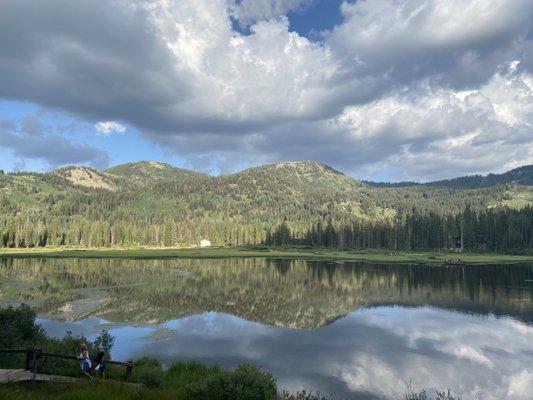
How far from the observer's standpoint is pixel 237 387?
58.6ft

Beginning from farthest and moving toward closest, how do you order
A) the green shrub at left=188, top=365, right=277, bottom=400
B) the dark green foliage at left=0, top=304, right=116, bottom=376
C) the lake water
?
the lake water < the dark green foliage at left=0, top=304, right=116, bottom=376 < the green shrub at left=188, top=365, right=277, bottom=400

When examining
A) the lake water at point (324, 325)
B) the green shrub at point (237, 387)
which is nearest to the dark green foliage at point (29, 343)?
the lake water at point (324, 325)

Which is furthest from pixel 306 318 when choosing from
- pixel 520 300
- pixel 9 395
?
pixel 9 395

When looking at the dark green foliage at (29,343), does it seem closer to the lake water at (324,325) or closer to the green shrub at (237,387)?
the lake water at (324,325)

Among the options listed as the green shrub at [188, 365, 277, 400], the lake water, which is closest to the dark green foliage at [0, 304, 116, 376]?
the lake water

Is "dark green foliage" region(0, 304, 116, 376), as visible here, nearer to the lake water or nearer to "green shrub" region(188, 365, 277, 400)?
the lake water

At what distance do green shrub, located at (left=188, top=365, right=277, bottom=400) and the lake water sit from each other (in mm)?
10052

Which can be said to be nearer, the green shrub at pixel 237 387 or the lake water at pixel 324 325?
the green shrub at pixel 237 387

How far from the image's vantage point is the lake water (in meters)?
31.8

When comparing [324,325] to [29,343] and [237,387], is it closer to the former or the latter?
[29,343]

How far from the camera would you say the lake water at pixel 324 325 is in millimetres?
31797

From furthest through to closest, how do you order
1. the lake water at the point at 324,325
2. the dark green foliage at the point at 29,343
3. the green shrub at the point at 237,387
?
the lake water at the point at 324,325, the dark green foliage at the point at 29,343, the green shrub at the point at 237,387

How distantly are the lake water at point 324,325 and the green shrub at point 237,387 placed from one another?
10052 millimetres

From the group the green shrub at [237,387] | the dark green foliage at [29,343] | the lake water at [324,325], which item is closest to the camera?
the green shrub at [237,387]
